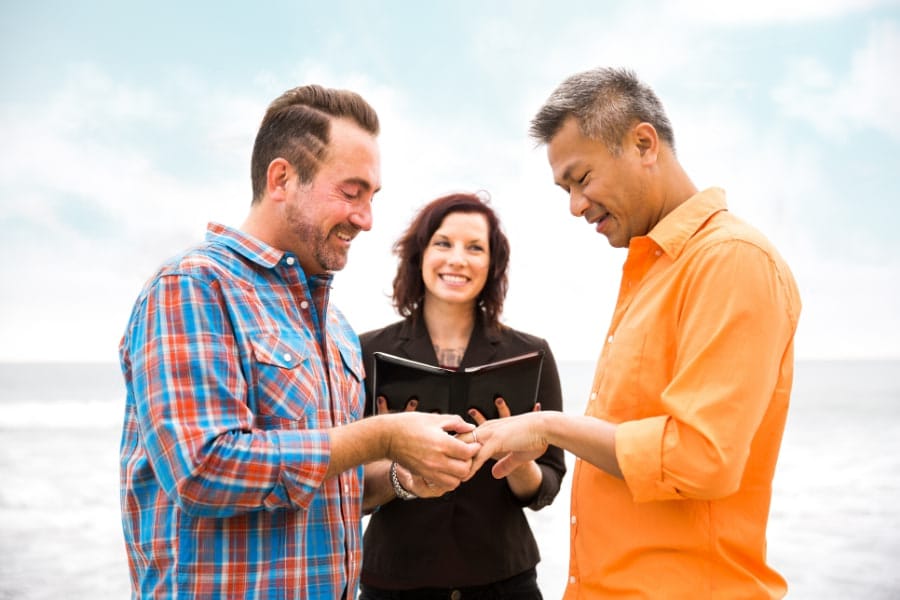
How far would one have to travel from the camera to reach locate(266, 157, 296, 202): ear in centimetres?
209

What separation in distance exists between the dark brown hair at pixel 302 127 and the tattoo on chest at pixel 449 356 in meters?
1.23

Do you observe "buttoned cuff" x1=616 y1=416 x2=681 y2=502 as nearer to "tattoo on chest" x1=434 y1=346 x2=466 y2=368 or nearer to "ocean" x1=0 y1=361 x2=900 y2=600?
"tattoo on chest" x1=434 y1=346 x2=466 y2=368

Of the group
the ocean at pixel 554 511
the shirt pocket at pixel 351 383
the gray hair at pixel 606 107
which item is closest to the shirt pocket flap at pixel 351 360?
the shirt pocket at pixel 351 383

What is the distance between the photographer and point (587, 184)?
2031 millimetres

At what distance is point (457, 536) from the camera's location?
2.87m

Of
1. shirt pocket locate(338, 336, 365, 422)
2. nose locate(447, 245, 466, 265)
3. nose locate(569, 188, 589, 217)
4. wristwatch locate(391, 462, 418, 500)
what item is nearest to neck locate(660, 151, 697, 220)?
nose locate(569, 188, 589, 217)

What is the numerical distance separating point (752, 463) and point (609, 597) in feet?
1.54

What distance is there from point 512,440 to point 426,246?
1.41 m

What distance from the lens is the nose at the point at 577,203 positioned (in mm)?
2059

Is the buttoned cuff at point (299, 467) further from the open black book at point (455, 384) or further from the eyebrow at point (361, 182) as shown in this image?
the open black book at point (455, 384)

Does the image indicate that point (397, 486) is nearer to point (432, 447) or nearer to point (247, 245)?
point (432, 447)

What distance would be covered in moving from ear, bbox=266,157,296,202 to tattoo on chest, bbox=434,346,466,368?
1265 mm

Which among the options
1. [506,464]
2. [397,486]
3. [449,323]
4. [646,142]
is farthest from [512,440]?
[449,323]

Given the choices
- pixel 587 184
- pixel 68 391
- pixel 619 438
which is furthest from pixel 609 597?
pixel 68 391
